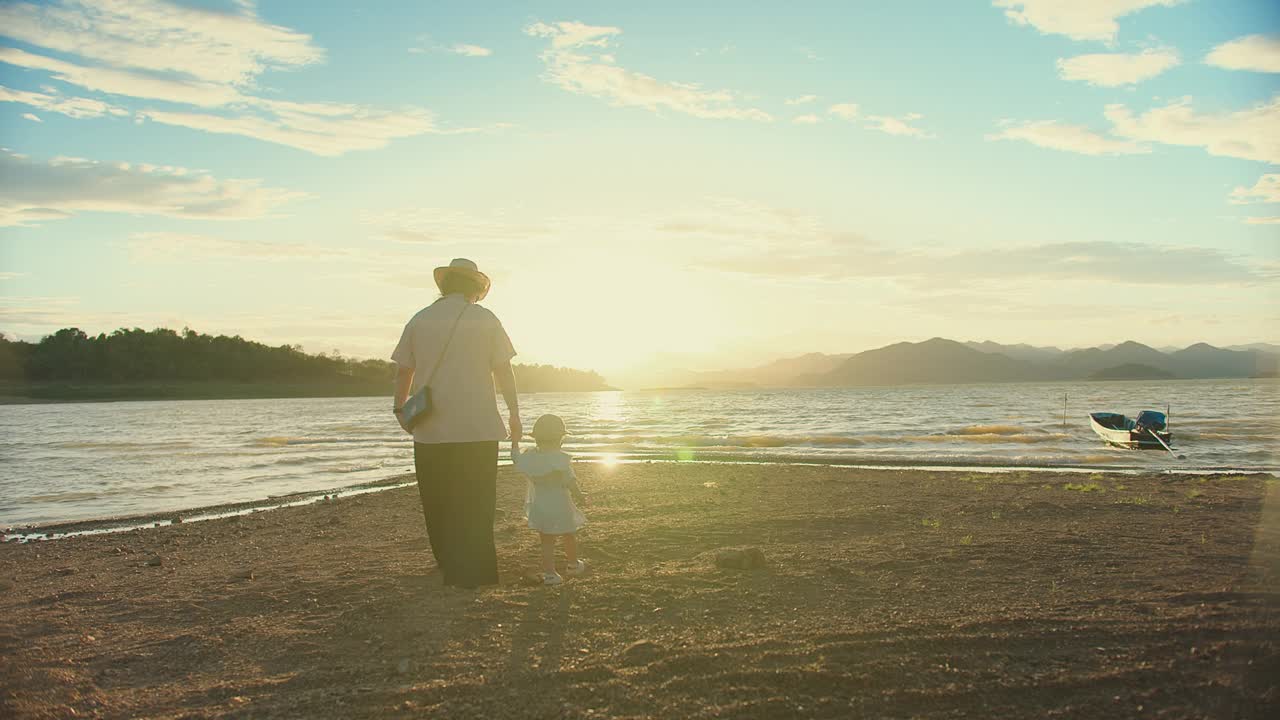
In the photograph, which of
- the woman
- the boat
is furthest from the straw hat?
the boat

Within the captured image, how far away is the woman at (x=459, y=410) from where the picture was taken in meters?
5.54

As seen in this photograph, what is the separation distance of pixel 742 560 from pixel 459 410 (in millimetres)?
2459

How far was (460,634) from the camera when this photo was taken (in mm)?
4570

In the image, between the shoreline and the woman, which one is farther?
the shoreline

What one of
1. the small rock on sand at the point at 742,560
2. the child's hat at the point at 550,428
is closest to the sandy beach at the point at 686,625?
the small rock on sand at the point at 742,560

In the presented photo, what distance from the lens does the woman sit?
18.2 feet

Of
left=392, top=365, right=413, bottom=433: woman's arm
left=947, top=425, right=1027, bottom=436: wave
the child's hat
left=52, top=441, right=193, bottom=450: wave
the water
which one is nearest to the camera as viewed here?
left=392, top=365, right=413, bottom=433: woman's arm

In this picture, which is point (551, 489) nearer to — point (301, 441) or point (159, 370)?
point (301, 441)

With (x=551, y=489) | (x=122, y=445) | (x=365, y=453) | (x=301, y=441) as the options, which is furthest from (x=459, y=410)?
(x=301, y=441)

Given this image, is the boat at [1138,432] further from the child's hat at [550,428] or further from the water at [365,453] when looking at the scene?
the child's hat at [550,428]

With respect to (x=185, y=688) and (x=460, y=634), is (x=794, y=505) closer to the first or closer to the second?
(x=460, y=634)

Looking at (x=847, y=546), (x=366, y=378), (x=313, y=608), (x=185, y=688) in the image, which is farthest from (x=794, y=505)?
(x=366, y=378)

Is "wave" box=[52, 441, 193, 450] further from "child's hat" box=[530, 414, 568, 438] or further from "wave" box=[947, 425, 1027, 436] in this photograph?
"wave" box=[947, 425, 1027, 436]

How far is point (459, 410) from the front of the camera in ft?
18.2
